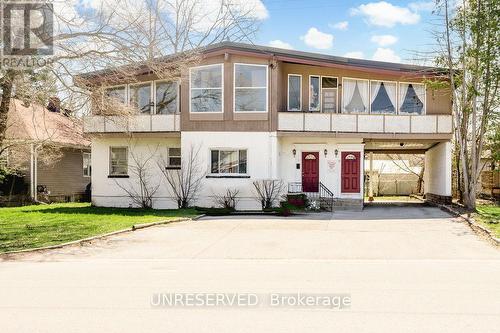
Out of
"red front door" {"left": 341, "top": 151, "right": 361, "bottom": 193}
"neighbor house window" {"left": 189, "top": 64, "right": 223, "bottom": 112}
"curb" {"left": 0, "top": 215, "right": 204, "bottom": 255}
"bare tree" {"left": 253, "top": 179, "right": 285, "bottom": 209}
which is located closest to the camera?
"curb" {"left": 0, "top": 215, "right": 204, "bottom": 255}

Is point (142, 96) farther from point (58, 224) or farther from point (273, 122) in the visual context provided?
point (58, 224)

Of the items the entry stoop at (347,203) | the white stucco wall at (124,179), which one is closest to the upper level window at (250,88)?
the white stucco wall at (124,179)

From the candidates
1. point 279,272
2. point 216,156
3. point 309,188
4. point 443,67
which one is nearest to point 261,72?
point 216,156

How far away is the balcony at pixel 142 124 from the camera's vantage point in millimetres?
23281

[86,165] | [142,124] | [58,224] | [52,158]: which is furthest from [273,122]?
[86,165]

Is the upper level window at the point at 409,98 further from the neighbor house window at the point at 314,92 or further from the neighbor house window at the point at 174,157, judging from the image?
the neighbor house window at the point at 174,157

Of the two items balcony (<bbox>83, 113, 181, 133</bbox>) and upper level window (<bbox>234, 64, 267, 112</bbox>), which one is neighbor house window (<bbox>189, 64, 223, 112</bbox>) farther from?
balcony (<bbox>83, 113, 181, 133</bbox>)

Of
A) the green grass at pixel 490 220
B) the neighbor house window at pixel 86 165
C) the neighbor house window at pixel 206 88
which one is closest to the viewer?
the green grass at pixel 490 220

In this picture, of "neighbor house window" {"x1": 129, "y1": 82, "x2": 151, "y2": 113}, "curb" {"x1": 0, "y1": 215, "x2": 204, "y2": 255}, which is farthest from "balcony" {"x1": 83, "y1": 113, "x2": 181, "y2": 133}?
"curb" {"x1": 0, "y1": 215, "x2": 204, "y2": 255}

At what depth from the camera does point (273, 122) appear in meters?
22.2

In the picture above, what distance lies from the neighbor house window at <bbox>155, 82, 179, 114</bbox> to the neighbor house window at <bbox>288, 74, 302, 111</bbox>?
18.0 feet

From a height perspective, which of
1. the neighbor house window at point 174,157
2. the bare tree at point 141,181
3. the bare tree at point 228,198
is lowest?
the bare tree at point 228,198

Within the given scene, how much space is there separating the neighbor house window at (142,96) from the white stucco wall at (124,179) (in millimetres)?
1591

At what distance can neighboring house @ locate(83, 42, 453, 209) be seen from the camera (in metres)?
22.2
